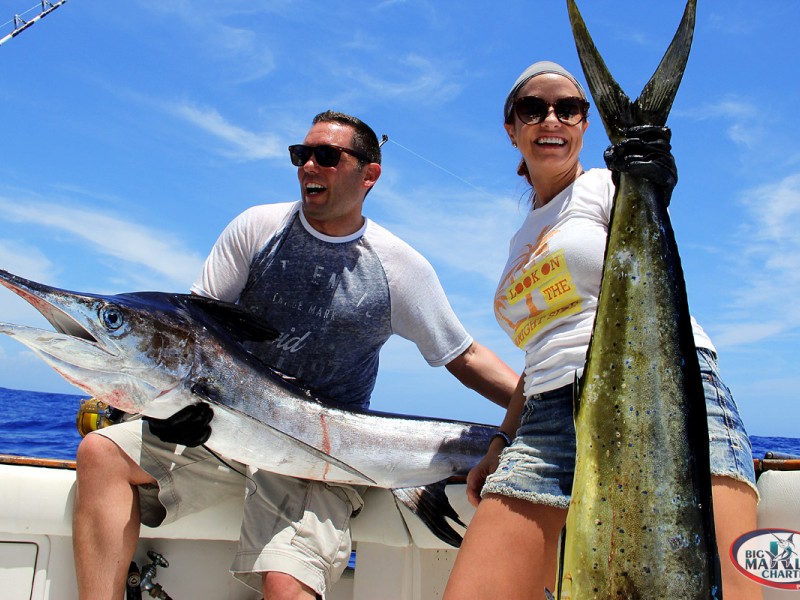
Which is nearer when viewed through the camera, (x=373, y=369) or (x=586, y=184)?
(x=586, y=184)

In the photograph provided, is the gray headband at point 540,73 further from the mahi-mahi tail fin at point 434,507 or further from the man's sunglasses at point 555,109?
the mahi-mahi tail fin at point 434,507

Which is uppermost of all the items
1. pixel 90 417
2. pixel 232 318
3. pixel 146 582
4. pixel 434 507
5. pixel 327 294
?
pixel 327 294

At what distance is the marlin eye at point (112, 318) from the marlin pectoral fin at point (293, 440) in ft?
1.18

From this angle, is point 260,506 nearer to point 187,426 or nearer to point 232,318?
point 187,426

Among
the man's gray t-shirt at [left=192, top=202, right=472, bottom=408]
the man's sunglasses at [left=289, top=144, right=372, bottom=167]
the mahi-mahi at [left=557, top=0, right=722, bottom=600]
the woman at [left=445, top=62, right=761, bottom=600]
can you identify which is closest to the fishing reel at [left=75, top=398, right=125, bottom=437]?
the man's gray t-shirt at [left=192, top=202, right=472, bottom=408]

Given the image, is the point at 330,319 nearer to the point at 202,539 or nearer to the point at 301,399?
the point at 301,399

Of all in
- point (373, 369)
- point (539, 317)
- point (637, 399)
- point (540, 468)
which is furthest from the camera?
point (373, 369)

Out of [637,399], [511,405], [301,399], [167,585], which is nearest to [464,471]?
[511,405]

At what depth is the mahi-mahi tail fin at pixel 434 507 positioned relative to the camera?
270 cm

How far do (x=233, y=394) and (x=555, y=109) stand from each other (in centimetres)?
157

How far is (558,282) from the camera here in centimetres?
210

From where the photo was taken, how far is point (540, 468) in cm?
194

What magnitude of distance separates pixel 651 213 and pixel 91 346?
2.00 metres

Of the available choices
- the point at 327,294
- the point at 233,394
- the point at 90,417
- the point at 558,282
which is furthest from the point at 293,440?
the point at 90,417
